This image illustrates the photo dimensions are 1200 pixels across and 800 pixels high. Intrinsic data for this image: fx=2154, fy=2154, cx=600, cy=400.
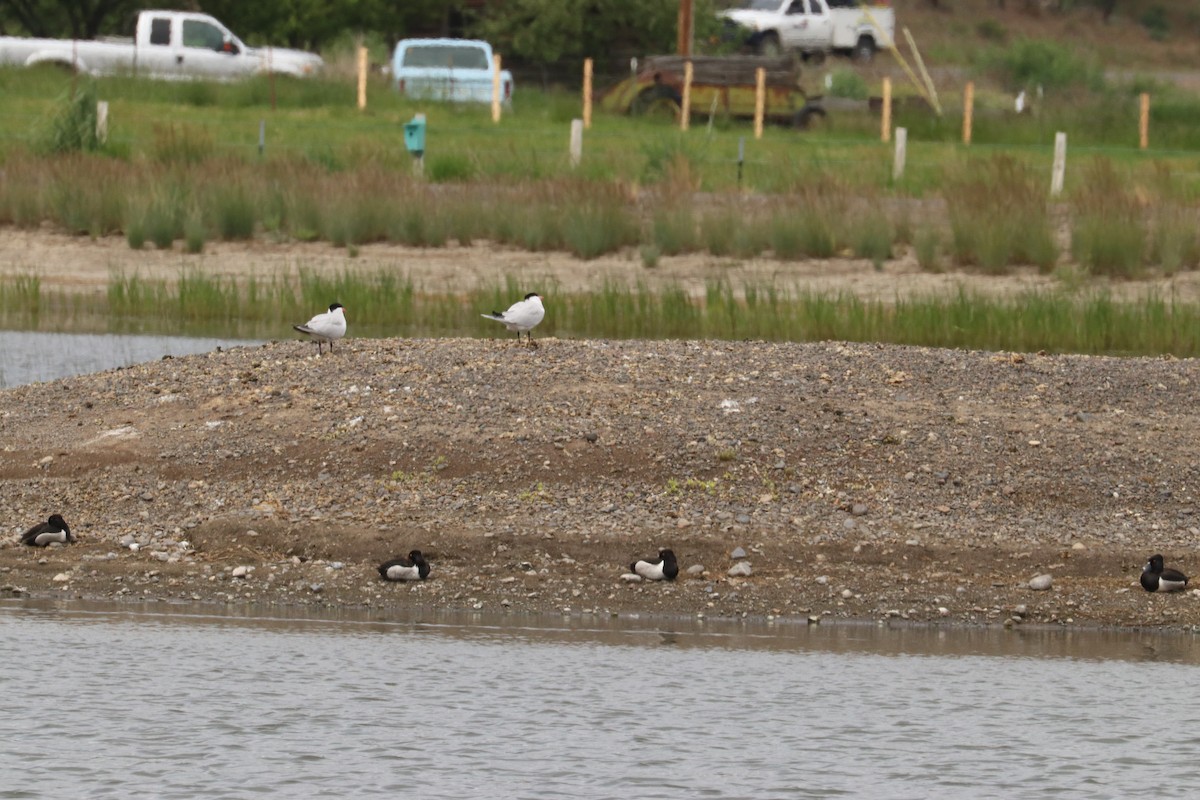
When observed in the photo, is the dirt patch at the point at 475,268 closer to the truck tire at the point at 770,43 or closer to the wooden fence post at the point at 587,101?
the wooden fence post at the point at 587,101

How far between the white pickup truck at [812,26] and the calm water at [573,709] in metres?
43.4

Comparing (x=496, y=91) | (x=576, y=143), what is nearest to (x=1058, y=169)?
(x=576, y=143)

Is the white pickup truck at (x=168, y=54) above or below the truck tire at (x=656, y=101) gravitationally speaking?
above

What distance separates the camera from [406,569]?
37.6 ft

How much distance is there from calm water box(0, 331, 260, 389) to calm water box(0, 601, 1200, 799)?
22.0 feet

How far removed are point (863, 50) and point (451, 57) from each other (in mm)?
21493

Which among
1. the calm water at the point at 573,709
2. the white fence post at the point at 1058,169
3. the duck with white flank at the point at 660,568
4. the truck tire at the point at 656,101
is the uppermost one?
the truck tire at the point at 656,101

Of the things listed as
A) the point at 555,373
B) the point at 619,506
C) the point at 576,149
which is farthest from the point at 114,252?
the point at 619,506

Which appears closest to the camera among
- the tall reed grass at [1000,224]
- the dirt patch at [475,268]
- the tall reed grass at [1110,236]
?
the dirt patch at [475,268]

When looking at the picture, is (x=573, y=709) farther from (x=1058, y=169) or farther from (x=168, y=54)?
(x=168, y=54)

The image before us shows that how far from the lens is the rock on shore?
11609mm

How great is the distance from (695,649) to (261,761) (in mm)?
2507

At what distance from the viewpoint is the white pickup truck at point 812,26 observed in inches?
2196

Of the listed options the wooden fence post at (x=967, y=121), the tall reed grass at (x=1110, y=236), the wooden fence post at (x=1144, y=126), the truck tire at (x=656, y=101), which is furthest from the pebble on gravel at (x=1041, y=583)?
the truck tire at (x=656, y=101)
